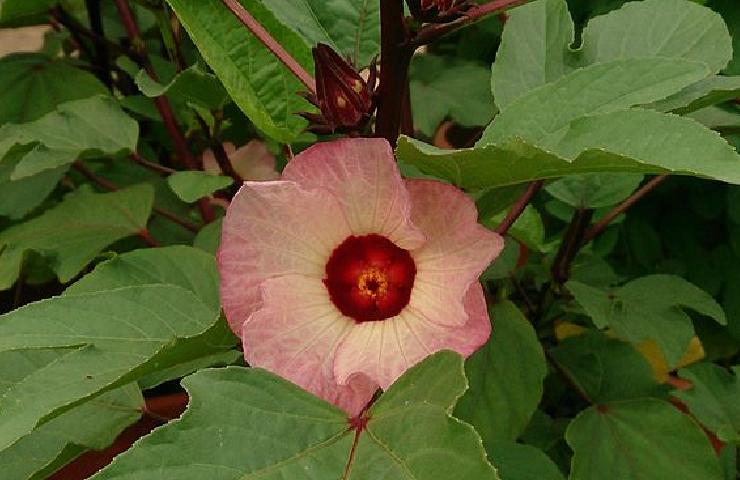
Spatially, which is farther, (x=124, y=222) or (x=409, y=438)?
(x=124, y=222)

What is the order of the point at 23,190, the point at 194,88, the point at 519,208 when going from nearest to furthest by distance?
the point at 519,208 < the point at 194,88 < the point at 23,190

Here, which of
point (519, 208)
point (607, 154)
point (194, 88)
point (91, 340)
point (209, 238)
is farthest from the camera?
point (209, 238)

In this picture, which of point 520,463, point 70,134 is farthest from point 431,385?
point 70,134

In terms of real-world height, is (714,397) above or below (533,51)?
below

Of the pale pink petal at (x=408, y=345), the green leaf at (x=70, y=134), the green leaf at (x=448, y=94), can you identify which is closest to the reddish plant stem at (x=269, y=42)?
the pale pink petal at (x=408, y=345)

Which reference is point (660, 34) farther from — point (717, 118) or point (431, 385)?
point (431, 385)

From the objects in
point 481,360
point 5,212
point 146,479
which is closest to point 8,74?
point 5,212

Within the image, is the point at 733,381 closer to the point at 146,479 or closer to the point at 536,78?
the point at 536,78
